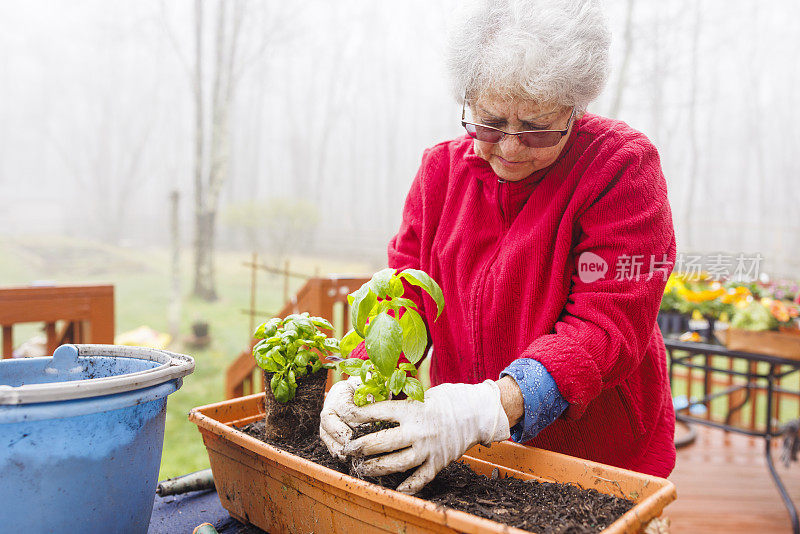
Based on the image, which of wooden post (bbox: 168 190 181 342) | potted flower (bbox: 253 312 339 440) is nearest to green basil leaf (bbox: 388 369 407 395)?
potted flower (bbox: 253 312 339 440)

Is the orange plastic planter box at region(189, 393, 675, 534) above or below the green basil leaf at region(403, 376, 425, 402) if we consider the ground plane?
below

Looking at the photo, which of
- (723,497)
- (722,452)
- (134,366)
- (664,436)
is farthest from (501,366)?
(722,452)

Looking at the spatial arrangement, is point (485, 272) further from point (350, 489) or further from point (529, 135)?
point (350, 489)

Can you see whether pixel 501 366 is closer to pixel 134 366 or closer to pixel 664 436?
pixel 664 436

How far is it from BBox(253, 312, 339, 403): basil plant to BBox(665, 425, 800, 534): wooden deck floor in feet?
6.81

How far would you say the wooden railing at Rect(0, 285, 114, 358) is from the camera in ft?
6.68

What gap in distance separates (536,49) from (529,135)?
0.15m

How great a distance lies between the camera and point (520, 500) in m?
0.79

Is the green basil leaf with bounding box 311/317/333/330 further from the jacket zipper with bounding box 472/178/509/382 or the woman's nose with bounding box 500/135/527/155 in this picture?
the woman's nose with bounding box 500/135/527/155

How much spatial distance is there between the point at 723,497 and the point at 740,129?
5635 mm

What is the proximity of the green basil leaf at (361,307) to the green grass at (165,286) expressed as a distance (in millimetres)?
5117

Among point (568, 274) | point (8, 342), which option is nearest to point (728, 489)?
point (568, 274)

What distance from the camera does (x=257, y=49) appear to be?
7.28m

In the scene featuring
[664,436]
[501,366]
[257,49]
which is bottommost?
[664,436]
